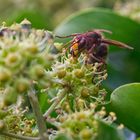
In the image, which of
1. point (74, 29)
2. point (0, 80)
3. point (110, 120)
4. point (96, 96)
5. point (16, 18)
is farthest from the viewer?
point (16, 18)

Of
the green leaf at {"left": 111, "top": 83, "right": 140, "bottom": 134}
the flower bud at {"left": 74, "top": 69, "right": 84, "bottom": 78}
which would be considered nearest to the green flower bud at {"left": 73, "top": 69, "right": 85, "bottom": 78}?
the flower bud at {"left": 74, "top": 69, "right": 84, "bottom": 78}

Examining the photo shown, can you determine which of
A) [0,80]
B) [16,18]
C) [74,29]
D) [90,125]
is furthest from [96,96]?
[16,18]

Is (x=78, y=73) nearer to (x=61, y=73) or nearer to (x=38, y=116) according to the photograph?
(x=61, y=73)

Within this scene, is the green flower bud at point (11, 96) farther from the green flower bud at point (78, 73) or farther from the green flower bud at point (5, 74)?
the green flower bud at point (78, 73)

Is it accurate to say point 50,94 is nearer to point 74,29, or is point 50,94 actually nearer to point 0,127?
point 0,127

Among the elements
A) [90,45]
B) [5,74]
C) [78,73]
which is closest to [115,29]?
[90,45]

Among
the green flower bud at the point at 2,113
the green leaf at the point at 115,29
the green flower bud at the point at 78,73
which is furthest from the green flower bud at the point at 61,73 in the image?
the green leaf at the point at 115,29

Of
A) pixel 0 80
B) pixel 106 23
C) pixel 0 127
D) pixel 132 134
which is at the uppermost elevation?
pixel 106 23

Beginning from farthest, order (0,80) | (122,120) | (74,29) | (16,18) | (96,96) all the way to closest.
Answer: (16,18) → (74,29) → (122,120) → (96,96) → (0,80)
